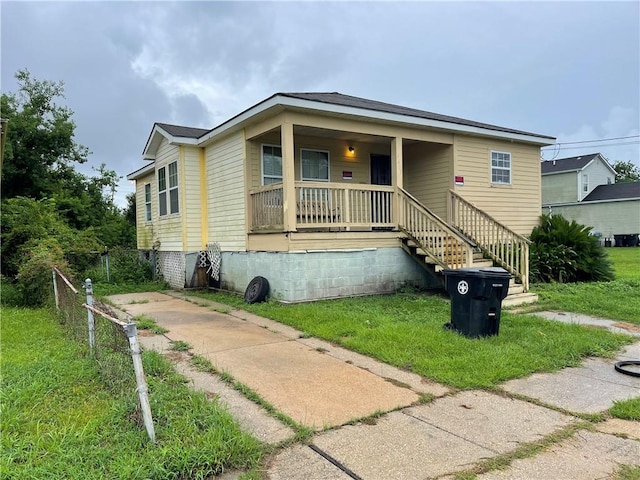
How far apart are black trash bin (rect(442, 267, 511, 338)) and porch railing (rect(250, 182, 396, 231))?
3.67 meters

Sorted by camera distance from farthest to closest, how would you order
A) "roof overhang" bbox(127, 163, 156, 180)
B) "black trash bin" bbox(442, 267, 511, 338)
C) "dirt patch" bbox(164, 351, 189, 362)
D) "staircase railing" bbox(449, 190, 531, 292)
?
"roof overhang" bbox(127, 163, 156, 180)
"staircase railing" bbox(449, 190, 531, 292)
"black trash bin" bbox(442, 267, 511, 338)
"dirt patch" bbox(164, 351, 189, 362)

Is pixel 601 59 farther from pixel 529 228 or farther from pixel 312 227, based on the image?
pixel 312 227

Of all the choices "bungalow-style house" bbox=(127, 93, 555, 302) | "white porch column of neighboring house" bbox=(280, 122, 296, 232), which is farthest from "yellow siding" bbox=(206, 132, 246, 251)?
"white porch column of neighboring house" bbox=(280, 122, 296, 232)

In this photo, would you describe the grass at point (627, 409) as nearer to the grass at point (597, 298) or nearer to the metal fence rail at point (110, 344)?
the metal fence rail at point (110, 344)

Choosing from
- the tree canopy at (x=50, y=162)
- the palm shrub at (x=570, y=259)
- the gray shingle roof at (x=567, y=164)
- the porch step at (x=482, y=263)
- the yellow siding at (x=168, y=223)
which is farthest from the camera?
the gray shingle roof at (x=567, y=164)

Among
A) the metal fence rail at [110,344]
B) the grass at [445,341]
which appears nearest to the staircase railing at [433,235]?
the grass at [445,341]

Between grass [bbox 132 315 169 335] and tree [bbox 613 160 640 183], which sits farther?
tree [bbox 613 160 640 183]

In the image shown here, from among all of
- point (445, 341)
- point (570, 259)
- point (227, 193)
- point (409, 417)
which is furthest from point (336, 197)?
point (570, 259)

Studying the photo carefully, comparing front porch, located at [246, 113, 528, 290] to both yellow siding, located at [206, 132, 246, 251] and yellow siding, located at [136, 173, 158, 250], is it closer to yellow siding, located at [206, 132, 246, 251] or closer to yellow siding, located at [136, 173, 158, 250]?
yellow siding, located at [206, 132, 246, 251]

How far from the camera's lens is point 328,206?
9.06 metres

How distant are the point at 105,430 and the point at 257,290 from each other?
578 cm

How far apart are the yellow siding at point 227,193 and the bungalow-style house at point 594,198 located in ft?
81.6

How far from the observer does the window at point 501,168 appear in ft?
38.9

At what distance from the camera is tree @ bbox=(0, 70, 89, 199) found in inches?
779
